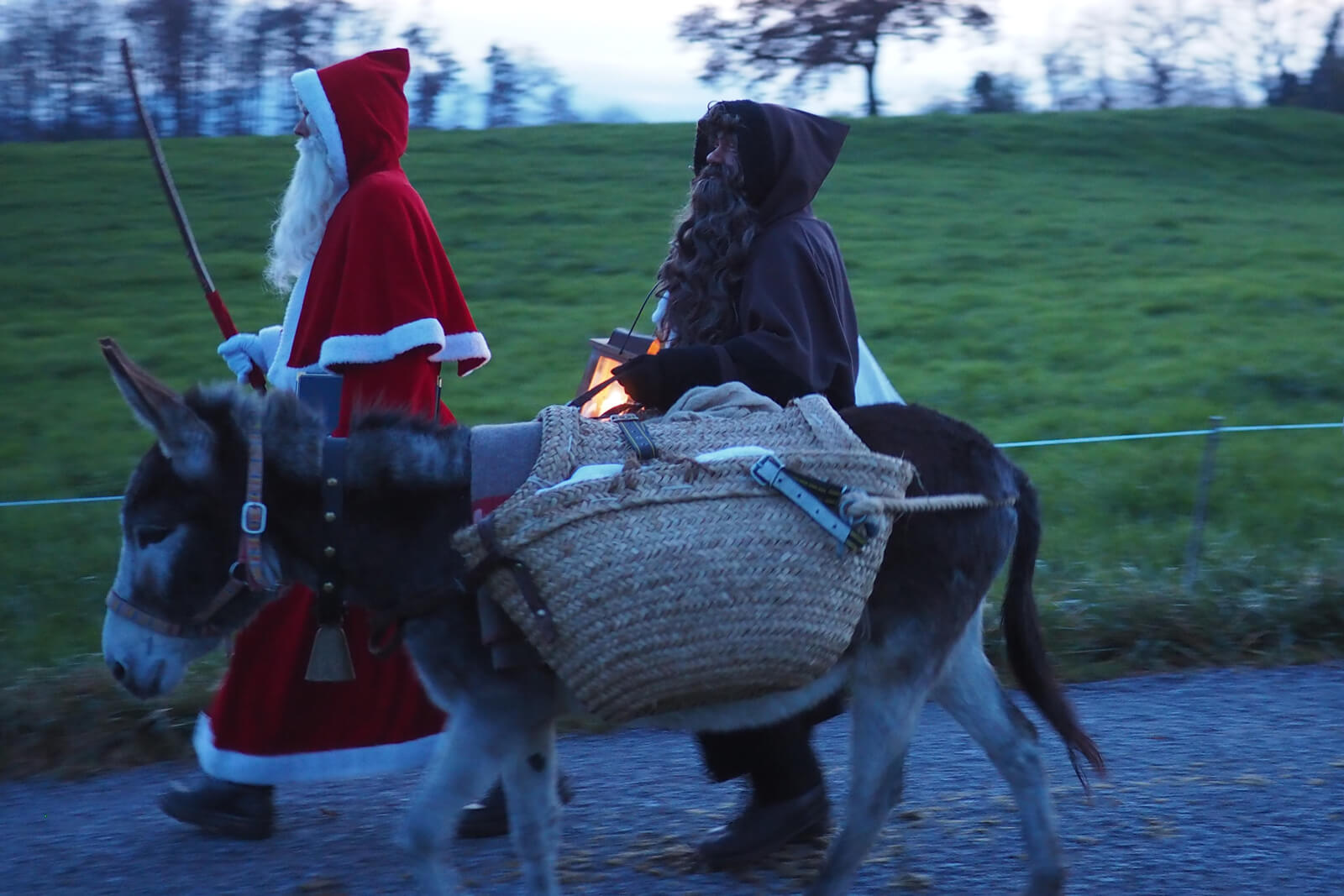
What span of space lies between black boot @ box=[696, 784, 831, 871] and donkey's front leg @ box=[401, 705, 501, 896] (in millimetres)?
977

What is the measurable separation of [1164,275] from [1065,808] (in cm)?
1150

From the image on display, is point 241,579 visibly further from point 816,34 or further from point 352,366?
point 816,34

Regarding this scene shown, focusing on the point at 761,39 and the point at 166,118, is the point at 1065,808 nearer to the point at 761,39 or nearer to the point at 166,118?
the point at 166,118

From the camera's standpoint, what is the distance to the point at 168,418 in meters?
2.89

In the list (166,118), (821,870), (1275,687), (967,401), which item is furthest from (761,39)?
(821,870)

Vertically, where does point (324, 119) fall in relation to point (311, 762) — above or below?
above

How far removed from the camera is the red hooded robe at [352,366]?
12.2 feet

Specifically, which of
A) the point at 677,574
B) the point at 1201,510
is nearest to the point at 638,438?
the point at 677,574

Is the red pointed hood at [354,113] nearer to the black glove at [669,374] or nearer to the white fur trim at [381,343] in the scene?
the white fur trim at [381,343]

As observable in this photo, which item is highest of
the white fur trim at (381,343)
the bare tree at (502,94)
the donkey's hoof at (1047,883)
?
the white fur trim at (381,343)

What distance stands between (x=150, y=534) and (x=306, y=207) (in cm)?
135

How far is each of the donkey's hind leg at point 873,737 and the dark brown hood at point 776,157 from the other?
122cm

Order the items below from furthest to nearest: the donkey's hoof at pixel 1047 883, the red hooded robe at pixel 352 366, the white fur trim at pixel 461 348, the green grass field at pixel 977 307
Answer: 1. the green grass field at pixel 977 307
2. the white fur trim at pixel 461 348
3. the red hooded robe at pixel 352 366
4. the donkey's hoof at pixel 1047 883

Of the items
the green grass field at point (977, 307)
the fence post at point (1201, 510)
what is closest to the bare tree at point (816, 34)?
the green grass field at point (977, 307)
